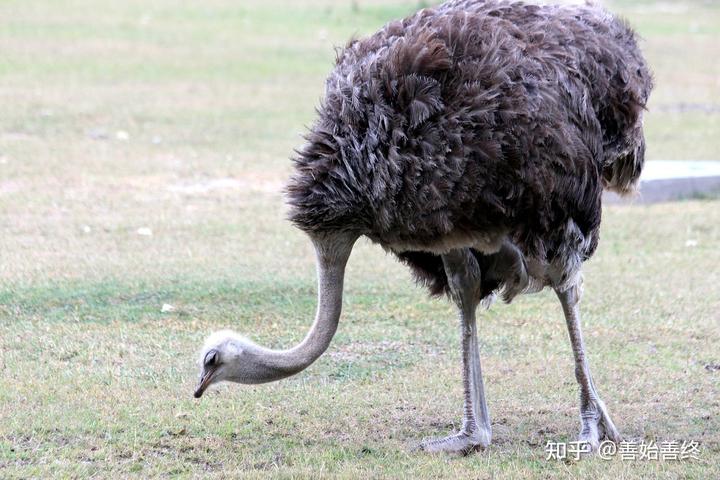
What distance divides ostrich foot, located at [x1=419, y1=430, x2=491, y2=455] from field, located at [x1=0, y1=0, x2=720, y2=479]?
0.08m

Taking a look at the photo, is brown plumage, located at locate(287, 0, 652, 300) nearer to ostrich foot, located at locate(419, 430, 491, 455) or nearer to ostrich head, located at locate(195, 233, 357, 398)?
ostrich head, located at locate(195, 233, 357, 398)

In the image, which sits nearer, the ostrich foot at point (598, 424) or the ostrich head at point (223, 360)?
the ostrich head at point (223, 360)

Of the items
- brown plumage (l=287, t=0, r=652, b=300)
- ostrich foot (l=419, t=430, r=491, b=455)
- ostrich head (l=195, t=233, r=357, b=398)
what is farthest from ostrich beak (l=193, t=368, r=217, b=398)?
ostrich foot (l=419, t=430, r=491, b=455)

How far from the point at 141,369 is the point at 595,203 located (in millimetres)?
2474

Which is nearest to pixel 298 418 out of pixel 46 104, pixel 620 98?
pixel 620 98

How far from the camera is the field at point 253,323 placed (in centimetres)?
515

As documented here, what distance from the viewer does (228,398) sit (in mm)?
5816

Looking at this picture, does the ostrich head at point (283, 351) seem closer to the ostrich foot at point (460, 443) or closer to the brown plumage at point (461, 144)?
the brown plumage at point (461, 144)

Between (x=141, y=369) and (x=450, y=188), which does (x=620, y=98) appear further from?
(x=141, y=369)

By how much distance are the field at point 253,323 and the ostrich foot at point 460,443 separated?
0.08 meters

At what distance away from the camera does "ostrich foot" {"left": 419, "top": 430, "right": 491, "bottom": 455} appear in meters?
5.20

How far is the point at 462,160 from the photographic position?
478 cm

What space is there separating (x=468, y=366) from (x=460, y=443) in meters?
0.36

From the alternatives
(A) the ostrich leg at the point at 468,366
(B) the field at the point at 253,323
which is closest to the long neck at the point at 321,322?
(B) the field at the point at 253,323
